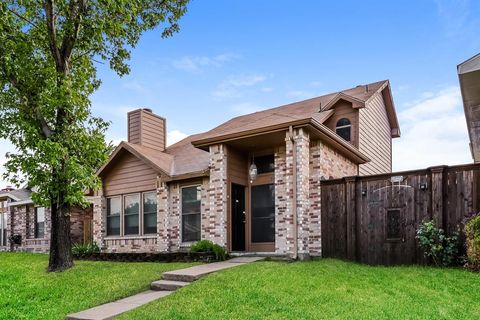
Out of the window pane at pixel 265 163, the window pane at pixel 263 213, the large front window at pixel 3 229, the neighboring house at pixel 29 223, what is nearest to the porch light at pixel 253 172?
the window pane at pixel 265 163

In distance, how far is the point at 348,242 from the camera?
988 cm

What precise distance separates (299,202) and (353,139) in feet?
17.5

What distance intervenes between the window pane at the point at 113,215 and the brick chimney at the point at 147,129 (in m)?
2.24

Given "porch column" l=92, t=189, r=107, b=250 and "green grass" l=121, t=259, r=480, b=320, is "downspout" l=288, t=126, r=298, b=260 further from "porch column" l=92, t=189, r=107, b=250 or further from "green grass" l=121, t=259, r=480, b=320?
"porch column" l=92, t=189, r=107, b=250

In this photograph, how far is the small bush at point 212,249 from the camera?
1037 centimetres

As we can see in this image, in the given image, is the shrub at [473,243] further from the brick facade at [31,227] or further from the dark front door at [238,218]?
the brick facade at [31,227]

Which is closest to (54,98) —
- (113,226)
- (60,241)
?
(60,241)

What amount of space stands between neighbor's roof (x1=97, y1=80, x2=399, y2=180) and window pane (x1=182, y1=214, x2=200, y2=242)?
1.28 m

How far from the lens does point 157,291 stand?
786cm

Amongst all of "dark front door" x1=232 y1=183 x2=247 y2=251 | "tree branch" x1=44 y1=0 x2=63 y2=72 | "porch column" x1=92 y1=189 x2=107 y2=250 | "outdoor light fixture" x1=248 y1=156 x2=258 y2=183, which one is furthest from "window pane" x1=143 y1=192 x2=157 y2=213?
"tree branch" x1=44 y1=0 x2=63 y2=72

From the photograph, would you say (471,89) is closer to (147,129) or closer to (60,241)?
(60,241)

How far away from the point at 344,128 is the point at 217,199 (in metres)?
5.83

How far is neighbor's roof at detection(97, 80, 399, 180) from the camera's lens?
451 inches

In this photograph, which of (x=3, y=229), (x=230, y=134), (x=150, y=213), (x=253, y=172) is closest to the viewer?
(x=230, y=134)
